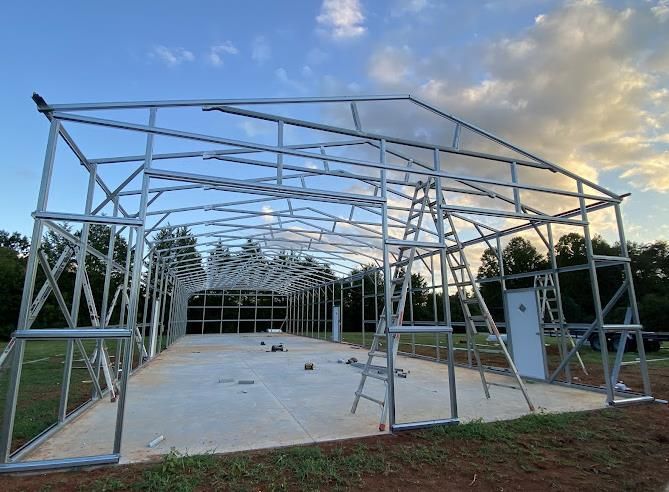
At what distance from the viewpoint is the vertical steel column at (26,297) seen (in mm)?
3186

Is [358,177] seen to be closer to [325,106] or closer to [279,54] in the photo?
[325,106]

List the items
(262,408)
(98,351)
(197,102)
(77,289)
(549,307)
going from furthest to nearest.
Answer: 1. (549,307)
2. (98,351)
3. (262,408)
4. (77,289)
5. (197,102)

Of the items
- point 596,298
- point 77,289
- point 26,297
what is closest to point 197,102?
point 26,297

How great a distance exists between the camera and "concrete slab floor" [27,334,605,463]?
3955mm

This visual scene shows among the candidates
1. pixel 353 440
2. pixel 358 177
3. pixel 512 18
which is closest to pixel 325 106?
pixel 358 177

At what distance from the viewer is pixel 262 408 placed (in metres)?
5.40

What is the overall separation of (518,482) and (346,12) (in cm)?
688

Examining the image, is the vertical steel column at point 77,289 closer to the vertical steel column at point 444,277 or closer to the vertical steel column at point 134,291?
the vertical steel column at point 134,291

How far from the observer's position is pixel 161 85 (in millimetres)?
6254

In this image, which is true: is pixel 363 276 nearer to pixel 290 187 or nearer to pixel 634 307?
pixel 634 307

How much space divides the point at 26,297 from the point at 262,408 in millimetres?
3311

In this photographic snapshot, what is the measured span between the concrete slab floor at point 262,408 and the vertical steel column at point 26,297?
0.48 meters

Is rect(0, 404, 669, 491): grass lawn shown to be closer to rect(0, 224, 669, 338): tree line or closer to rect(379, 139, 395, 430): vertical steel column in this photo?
rect(379, 139, 395, 430): vertical steel column

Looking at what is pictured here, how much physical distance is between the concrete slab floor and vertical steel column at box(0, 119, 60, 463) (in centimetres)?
48
